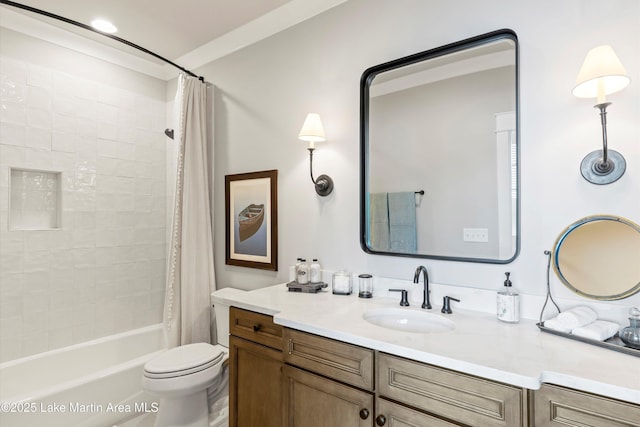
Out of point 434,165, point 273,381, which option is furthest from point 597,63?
point 273,381

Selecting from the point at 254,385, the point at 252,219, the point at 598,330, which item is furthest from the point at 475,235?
the point at 252,219

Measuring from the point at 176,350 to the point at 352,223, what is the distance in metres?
1.35

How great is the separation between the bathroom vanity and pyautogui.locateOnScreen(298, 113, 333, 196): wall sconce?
649 millimetres

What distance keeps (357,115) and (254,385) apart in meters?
1.49

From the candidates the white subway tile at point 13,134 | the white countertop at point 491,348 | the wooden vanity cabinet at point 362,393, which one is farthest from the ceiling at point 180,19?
the wooden vanity cabinet at point 362,393

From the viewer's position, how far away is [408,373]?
1.09 m

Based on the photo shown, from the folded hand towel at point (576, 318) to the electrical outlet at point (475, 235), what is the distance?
1.35 ft

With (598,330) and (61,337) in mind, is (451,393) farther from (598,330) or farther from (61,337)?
(61,337)

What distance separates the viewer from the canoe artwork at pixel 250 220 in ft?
7.84

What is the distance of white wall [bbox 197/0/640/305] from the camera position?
1253 millimetres

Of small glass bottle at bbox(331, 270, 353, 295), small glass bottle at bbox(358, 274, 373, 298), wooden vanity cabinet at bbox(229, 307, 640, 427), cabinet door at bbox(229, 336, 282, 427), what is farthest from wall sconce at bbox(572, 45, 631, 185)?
cabinet door at bbox(229, 336, 282, 427)

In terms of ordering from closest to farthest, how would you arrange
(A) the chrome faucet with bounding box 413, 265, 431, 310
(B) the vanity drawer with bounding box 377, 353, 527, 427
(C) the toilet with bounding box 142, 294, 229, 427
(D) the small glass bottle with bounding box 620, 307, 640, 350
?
(B) the vanity drawer with bounding box 377, 353, 527, 427, (D) the small glass bottle with bounding box 620, 307, 640, 350, (A) the chrome faucet with bounding box 413, 265, 431, 310, (C) the toilet with bounding box 142, 294, 229, 427

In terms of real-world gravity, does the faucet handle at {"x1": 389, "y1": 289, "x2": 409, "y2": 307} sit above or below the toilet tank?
above

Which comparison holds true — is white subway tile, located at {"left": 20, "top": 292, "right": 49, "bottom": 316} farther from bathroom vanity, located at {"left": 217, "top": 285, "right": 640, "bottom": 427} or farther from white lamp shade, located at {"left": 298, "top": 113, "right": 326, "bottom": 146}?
white lamp shade, located at {"left": 298, "top": 113, "right": 326, "bottom": 146}
